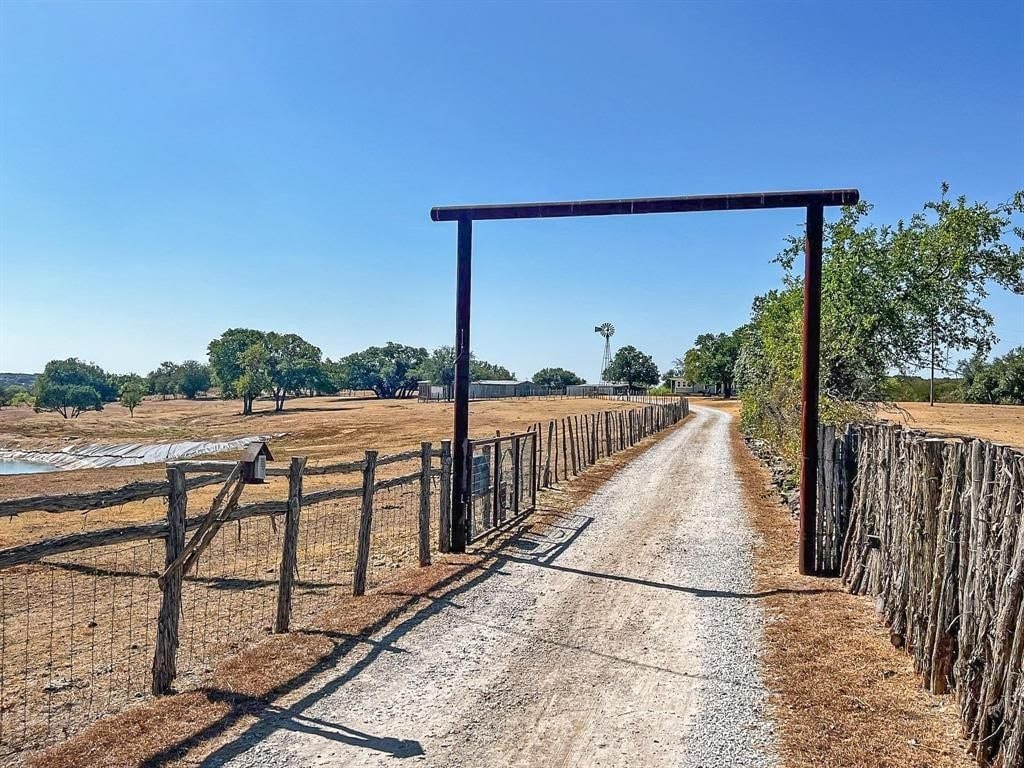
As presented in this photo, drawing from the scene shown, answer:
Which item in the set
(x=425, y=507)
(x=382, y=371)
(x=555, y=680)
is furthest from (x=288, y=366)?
(x=555, y=680)

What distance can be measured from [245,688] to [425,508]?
13.5 ft

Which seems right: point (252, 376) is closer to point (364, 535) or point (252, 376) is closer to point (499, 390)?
point (499, 390)

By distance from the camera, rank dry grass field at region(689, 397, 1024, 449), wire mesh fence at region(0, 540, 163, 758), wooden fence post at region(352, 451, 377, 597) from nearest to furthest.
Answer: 1. wire mesh fence at region(0, 540, 163, 758)
2. wooden fence post at region(352, 451, 377, 597)
3. dry grass field at region(689, 397, 1024, 449)

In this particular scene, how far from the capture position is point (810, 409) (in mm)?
8586

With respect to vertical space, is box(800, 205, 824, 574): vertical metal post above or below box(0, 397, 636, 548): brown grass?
above

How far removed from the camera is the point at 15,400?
79.5 m

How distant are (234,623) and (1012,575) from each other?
22.4 ft

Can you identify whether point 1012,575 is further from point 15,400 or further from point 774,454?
point 15,400

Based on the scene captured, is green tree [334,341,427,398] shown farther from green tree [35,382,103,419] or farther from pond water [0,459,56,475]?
pond water [0,459,56,475]

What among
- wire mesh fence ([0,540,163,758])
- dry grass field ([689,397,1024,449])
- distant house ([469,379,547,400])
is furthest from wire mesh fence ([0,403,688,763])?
distant house ([469,379,547,400])

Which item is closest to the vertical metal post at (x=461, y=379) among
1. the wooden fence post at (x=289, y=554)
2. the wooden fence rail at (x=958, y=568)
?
the wooden fence post at (x=289, y=554)

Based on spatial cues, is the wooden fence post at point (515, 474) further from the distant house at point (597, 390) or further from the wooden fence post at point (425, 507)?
the distant house at point (597, 390)

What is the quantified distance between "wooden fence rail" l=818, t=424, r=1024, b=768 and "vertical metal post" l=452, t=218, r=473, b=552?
197 inches

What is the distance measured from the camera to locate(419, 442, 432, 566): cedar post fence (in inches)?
356
